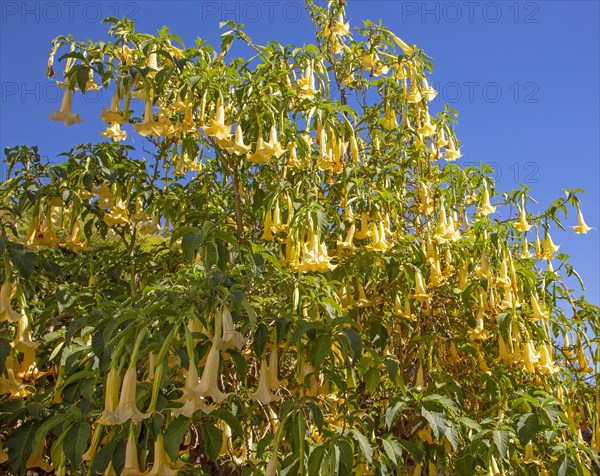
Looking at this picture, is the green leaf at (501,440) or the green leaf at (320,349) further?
the green leaf at (501,440)

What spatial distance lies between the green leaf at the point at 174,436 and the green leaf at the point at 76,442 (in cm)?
28

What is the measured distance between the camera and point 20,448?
2514mm

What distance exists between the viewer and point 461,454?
117 inches

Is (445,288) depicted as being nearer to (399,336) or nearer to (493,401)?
(399,336)

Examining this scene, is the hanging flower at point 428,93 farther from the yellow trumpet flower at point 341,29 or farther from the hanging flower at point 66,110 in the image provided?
the hanging flower at point 66,110

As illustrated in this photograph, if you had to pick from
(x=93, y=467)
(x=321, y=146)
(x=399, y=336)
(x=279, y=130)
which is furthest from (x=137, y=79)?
(x=399, y=336)

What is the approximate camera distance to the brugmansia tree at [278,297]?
223 centimetres

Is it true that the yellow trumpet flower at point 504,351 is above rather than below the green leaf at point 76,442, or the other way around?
above

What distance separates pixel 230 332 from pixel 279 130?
1524 millimetres

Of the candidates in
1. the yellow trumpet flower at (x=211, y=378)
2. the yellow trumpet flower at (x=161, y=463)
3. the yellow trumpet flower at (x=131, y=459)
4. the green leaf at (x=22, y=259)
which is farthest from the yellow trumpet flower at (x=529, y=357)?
the green leaf at (x=22, y=259)

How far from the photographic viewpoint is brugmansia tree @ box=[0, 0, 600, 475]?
223 centimetres

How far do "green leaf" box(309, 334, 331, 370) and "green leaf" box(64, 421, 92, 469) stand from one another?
0.86 meters

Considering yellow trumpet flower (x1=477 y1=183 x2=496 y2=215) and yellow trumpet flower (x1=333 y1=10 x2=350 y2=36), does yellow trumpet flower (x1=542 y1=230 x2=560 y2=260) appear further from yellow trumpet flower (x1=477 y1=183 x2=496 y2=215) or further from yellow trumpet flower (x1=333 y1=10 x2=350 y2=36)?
yellow trumpet flower (x1=333 y1=10 x2=350 y2=36)

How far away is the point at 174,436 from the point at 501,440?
1.57 metres
